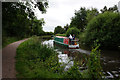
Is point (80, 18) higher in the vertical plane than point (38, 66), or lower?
higher

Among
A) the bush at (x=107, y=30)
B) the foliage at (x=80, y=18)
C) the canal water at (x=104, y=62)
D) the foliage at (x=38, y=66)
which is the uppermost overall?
the foliage at (x=80, y=18)

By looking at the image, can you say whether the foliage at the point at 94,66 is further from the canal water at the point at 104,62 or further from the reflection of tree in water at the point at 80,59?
the canal water at the point at 104,62

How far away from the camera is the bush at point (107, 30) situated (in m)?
14.3

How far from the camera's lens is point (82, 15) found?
140ft

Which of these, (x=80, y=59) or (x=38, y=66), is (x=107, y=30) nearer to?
(x=80, y=59)

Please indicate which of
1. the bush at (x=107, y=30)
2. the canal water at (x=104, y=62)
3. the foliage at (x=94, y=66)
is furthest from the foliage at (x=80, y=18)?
the foliage at (x=94, y=66)

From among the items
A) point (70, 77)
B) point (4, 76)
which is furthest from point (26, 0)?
point (70, 77)

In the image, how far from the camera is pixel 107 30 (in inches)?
587

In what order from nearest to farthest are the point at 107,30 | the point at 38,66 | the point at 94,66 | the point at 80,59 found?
the point at 94,66 → the point at 38,66 → the point at 80,59 → the point at 107,30

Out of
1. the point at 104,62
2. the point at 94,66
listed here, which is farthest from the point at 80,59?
the point at 94,66

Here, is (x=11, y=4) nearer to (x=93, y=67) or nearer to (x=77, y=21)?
(x=93, y=67)

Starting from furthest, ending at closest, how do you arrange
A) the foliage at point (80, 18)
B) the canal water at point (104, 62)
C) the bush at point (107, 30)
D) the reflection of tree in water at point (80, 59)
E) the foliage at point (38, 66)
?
the foliage at point (80, 18) → the bush at point (107, 30) → the reflection of tree in water at point (80, 59) → the canal water at point (104, 62) → the foliage at point (38, 66)

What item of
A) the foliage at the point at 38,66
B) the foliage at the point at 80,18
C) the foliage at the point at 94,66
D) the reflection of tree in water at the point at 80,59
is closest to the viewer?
the foliage at the point at 94,66

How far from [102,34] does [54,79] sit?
13065 millimetres
